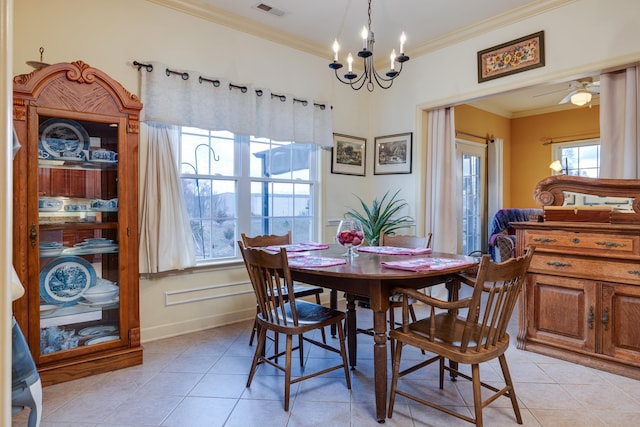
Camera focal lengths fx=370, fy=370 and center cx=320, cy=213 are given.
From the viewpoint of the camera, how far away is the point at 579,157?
5863 mm

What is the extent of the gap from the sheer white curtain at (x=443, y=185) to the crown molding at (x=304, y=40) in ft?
2.24

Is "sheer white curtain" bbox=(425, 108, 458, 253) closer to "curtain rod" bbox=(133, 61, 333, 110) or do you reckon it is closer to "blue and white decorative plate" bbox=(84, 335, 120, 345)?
"curtain rod" bbox=(133, 61, 333, 110)

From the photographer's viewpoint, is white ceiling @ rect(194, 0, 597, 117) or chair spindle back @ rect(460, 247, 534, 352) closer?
chair spindle back @ rect(460, 247, 534, 352)

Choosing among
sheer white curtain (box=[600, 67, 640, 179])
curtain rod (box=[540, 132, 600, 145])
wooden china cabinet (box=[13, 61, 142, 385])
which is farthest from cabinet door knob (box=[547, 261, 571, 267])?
curtain rod (box=[540, 132, 600, 145])

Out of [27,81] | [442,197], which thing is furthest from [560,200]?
[27,81]

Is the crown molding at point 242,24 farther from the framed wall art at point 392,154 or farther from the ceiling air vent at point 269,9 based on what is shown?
the framed wall art at point 392,154

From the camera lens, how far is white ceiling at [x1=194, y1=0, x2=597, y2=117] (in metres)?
3.12

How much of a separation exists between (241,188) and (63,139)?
4.85 ft

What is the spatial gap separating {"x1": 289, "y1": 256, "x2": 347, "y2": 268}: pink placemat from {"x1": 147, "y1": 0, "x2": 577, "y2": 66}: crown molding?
7.68 feet

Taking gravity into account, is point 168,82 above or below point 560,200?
above

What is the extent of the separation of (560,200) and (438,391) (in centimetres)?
167

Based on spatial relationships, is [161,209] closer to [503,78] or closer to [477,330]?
[477,330]

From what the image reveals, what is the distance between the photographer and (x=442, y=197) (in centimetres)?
395

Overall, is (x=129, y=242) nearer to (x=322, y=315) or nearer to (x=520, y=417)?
(x=322, y=315)
